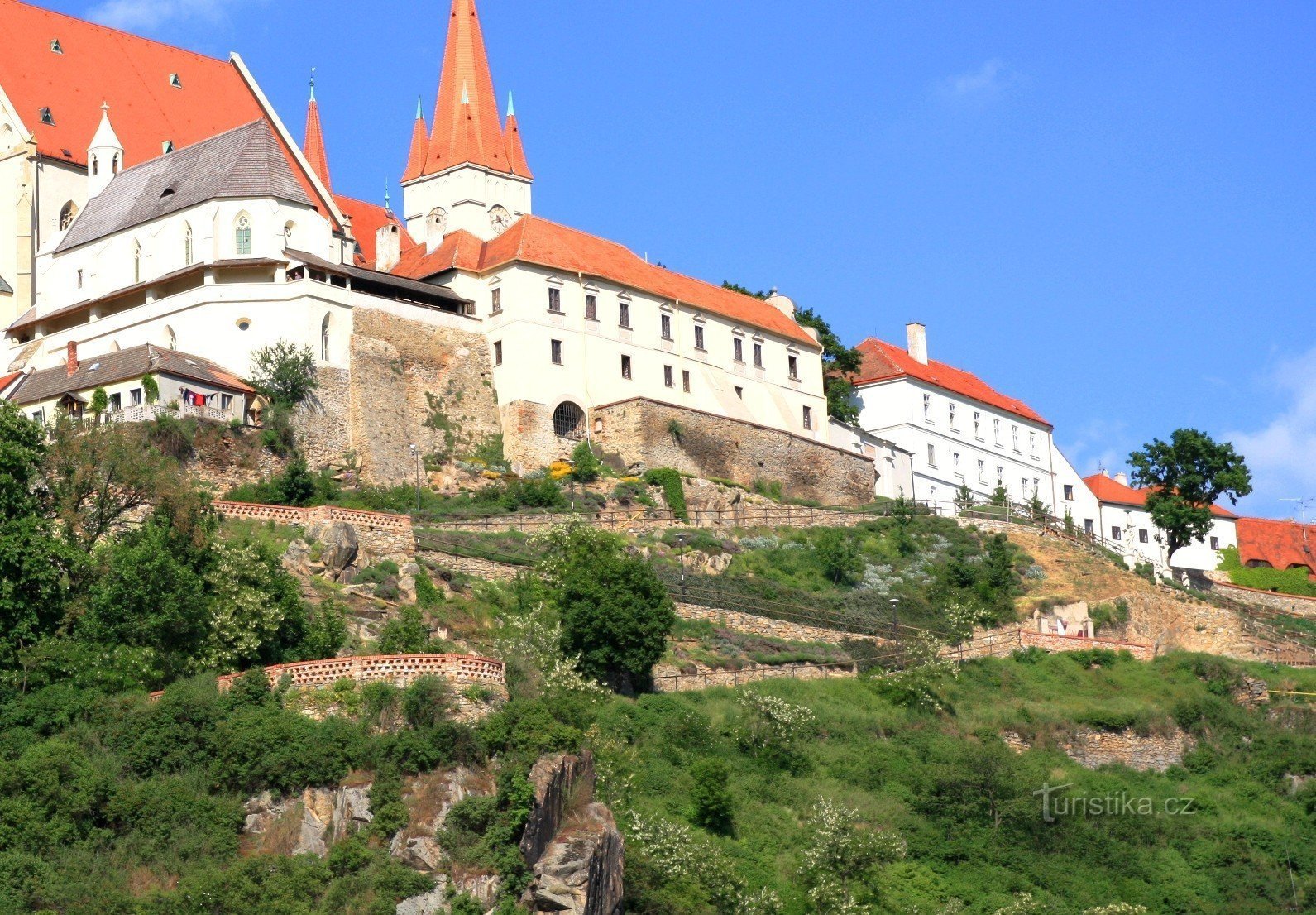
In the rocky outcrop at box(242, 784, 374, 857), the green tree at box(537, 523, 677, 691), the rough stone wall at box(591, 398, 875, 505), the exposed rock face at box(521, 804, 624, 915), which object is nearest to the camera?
the exposed rock face at box(521, 804, 624, 915)

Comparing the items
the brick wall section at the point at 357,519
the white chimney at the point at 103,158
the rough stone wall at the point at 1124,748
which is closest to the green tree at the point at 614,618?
the brick wall section at the point at 357,519

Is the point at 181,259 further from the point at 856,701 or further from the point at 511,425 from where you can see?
the point at 856,701

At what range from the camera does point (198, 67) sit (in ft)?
313

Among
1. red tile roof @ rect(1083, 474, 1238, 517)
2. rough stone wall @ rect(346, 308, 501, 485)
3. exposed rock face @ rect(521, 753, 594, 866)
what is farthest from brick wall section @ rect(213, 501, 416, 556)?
red tile roof @ rect(1083, 474, 1238, 517)

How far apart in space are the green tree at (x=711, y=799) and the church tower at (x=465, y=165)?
121 ft

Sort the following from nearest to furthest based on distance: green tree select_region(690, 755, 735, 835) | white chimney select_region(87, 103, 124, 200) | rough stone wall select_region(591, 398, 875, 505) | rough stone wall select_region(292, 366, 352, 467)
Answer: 1. green tree select_region(690, 755, 735, 835)
2. rough stone wall select_region(292, 366, 352, 467)
3. rough stone wall select_region(591, 398, 875, 505)
4. white chimney select_region(87, 103, 124, 200)

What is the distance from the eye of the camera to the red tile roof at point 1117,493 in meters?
102

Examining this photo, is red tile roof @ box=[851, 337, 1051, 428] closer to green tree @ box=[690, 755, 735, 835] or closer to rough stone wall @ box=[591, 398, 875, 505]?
rough stone wall @ box=[591, 398, 875, 505]

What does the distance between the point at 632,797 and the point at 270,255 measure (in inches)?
1218

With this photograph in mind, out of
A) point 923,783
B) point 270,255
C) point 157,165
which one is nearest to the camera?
point 923,783

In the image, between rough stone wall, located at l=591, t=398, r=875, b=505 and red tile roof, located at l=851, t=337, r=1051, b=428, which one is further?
red tile roof, located at l=851, t=337, r=1051, b=428

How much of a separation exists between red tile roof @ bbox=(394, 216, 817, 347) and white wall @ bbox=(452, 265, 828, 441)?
36cm

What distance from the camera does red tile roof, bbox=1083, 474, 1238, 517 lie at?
102375 millimetres

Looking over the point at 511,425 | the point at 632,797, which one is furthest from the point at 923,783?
the point at 511,425
